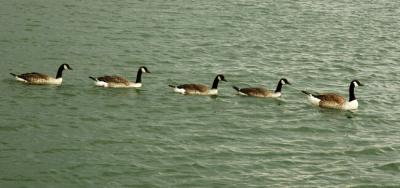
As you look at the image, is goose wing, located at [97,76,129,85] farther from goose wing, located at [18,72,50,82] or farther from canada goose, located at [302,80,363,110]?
canada goose, located at [302,80,363,110]

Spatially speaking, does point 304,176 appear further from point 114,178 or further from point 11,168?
point 11,168

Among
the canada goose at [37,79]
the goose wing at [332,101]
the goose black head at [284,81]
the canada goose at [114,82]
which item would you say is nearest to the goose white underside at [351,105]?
the goose wing at [332,101]

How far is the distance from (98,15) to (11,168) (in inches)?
982

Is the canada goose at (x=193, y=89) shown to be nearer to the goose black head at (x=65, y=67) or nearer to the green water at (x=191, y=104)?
the green water at (x=191, y=104)

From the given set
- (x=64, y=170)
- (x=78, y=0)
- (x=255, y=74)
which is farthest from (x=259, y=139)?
(x=78, y=0)

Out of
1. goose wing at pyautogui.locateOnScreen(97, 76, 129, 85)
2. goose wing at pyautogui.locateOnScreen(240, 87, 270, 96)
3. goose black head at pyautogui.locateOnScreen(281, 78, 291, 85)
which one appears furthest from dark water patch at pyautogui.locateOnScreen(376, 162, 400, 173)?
goose wing at pyautogui.locateOnScreen(97, 76, 129, 85)

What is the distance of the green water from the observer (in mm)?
19234

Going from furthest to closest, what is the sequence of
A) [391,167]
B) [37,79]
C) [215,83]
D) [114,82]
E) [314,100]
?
[215,83]
[114,82]
[37,79]
[314,100]
[391,167]

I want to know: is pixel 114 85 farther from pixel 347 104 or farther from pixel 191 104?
pixel 347 104

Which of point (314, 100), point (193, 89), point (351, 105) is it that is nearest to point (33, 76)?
point (193, 89)

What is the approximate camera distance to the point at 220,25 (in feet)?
137

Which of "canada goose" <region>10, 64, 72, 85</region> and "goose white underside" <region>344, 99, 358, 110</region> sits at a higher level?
"canada goose" <region>10, 64, 72, 85</region>

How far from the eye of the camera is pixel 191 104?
25859mm

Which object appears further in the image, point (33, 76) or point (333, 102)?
point (33, 76)
